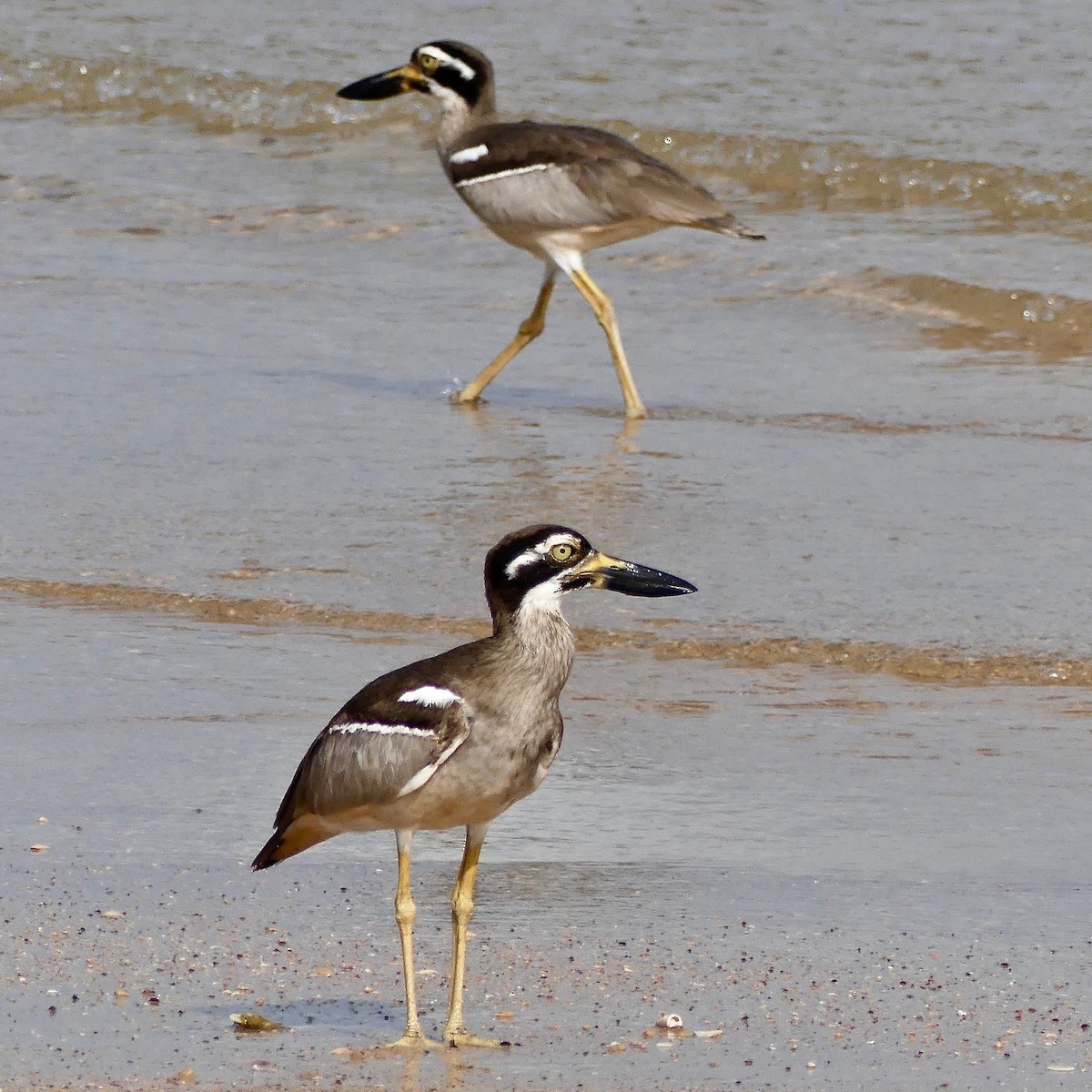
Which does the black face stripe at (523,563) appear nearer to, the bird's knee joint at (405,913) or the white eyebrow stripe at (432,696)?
the white eyebrow stripe at (432,696)

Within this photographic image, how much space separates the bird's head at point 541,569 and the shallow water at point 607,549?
792 mm

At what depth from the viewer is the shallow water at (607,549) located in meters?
4.87

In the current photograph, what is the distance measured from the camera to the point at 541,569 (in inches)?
187

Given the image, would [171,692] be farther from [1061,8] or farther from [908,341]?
[1061,8]

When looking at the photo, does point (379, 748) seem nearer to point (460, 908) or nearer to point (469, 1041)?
point (460, 908)

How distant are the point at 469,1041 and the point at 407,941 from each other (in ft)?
0.81

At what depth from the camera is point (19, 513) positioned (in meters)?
8.52

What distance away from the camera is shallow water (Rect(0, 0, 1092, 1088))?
4871mm

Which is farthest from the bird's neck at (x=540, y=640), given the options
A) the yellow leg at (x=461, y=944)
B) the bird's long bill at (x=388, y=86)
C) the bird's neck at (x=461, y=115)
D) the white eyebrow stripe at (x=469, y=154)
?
the bird's long bill at (x=388, y=86)

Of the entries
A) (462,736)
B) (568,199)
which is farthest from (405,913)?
(568,199)

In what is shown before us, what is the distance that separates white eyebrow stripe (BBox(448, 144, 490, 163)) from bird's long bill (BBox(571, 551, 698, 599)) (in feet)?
22.9

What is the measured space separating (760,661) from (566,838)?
5.49 ft

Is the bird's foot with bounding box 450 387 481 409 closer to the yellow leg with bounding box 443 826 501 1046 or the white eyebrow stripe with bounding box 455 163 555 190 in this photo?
the white eyebrow stripe with bounding box 455 163 555 190

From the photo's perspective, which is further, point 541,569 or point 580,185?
point 580,185
